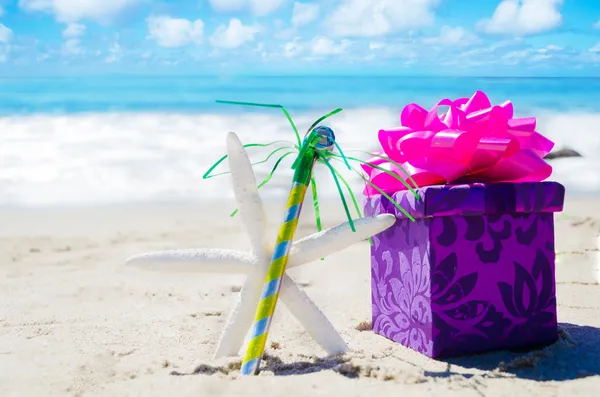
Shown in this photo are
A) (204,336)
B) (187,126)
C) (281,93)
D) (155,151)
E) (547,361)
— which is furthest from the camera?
(281,93)

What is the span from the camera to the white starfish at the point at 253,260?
77.8 inches

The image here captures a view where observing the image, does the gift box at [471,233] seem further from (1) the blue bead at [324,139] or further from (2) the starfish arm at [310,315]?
(2) the starfish arm at [310,315]

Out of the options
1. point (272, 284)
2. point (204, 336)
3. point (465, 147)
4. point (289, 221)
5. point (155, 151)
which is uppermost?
point (465, 147)

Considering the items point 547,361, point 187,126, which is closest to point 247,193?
point 547,361

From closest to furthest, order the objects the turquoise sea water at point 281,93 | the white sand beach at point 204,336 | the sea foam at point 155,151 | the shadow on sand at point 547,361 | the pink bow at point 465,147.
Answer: the white sand beach at point 204,336
the shadow on sand at point 547,361
the pink bow at point 465,147
the sea foam at point 155,151
the turquoise sea water at point 281,93

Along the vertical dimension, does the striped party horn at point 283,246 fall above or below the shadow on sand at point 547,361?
above

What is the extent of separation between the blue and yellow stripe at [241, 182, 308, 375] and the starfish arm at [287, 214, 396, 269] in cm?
5

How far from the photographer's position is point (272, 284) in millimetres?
1916

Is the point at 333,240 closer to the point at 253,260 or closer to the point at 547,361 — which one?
the point at 253,260

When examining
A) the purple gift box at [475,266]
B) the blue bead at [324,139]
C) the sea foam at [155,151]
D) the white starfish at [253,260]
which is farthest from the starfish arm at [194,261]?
the sea foam at [155,151]

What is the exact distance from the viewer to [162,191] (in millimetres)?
6879

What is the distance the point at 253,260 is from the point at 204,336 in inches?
26.2

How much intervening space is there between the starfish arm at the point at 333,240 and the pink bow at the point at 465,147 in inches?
7.2

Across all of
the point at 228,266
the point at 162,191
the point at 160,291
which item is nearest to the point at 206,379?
the point at 228,266
